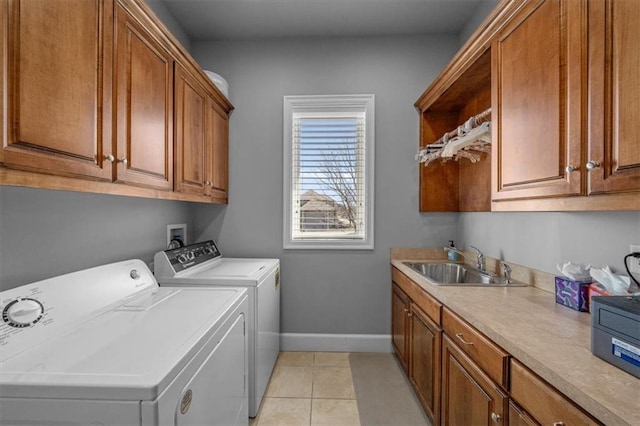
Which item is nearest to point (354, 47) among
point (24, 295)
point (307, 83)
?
point (307, 83)

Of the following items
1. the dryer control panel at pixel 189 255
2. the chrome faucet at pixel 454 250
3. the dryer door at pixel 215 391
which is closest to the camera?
the dryer door at pixel 215 391

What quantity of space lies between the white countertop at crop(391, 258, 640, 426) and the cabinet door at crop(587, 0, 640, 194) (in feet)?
1.75

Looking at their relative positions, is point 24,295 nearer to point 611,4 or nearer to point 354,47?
point 611,4

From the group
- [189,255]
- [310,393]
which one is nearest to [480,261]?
[310,393]

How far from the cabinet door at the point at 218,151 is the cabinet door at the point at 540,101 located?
1997 millimetres

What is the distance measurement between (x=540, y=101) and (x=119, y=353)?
1860 mm

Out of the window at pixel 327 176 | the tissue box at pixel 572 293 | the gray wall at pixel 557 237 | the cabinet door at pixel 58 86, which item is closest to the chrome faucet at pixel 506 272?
the gray wall at pixel 557 237

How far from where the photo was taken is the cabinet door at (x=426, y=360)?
62.3 inches

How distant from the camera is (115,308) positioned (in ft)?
4.27

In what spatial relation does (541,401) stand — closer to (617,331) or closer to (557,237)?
(617,331)

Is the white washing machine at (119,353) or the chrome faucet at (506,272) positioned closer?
the white washing machine at (119,353)

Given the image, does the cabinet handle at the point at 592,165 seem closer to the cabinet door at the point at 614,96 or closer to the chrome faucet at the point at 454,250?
the cabinet door at the point at 614,96

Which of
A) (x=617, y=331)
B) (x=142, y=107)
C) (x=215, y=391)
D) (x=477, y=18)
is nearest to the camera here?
(x=617, y=331)

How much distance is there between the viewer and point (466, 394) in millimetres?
1280
